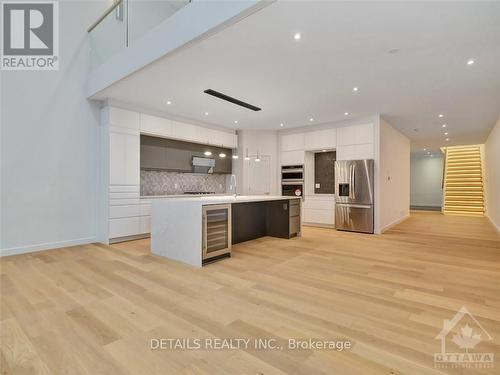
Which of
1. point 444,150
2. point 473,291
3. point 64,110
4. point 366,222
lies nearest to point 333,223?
point 366,222

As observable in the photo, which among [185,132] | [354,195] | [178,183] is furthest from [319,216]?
[185,132]

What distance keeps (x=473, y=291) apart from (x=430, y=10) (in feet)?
9.38

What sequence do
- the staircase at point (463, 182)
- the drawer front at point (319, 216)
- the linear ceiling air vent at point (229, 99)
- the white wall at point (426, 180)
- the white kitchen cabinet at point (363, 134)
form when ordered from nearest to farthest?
the linear ceiling air vent at point (229, 99) < the white kitchen cabinet at point (363, 134) < the drawer front at point (319, 216) < the staircase at point (463, 182) < the white wall at point (426, 180)

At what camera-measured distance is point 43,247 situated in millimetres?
4445

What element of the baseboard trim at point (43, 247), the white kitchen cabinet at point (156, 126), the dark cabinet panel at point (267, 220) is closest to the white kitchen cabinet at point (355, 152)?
the dark cabinet panel at point (267, 220)

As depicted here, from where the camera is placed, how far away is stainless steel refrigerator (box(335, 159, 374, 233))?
597 centimetres

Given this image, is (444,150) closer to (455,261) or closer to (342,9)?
(455,261)

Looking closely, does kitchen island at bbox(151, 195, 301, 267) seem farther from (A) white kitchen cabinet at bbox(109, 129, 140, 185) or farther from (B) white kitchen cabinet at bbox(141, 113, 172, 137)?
(B) white kitchen cabinet at bbox(141, 113, 172, 137)

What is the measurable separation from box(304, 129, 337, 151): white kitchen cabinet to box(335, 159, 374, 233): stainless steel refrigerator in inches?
24.7

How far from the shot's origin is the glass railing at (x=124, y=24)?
3.62 meters

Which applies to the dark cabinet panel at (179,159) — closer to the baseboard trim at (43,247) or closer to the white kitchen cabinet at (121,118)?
the white kitchen cabinet at (121,118)

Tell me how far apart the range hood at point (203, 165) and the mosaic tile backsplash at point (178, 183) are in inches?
12.1

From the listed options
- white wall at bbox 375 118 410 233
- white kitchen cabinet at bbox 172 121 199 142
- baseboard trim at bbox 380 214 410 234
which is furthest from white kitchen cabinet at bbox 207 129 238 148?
baseboard trim at bbox 380 214 410 234

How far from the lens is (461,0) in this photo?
2.31 metres
